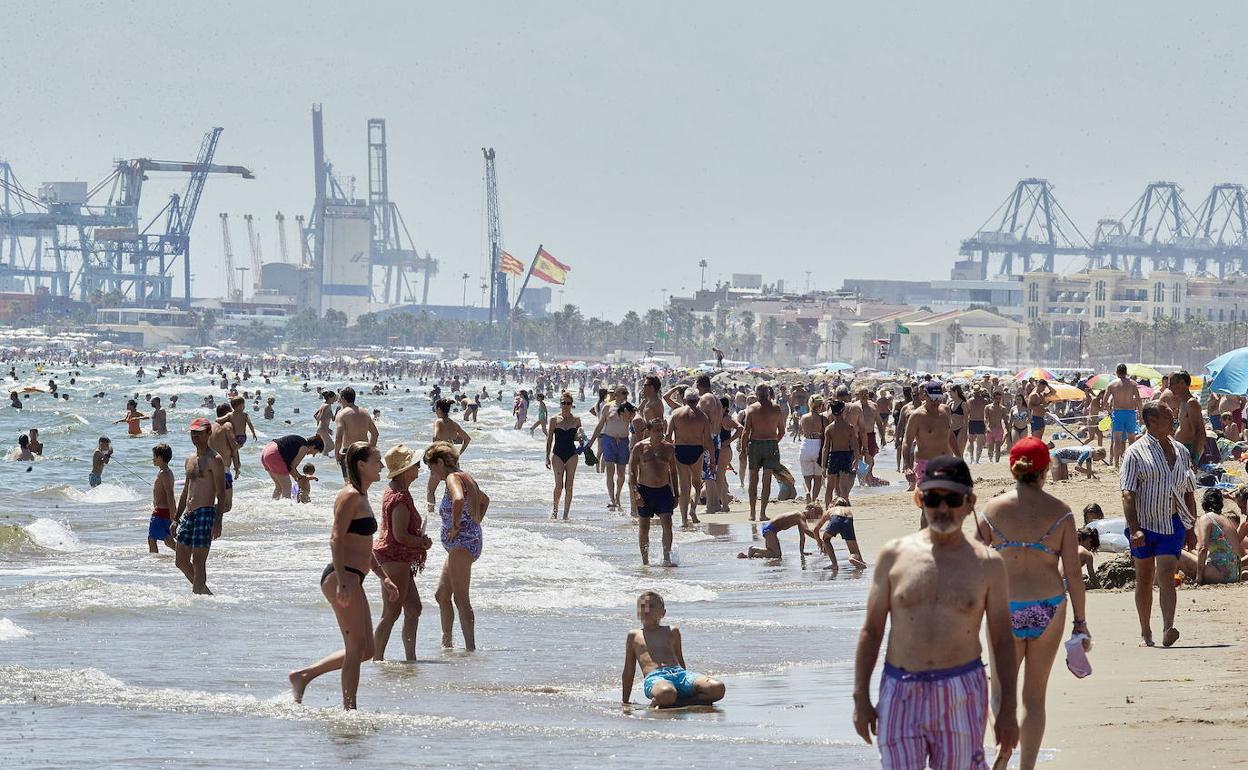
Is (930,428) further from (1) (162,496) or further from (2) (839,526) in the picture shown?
(1) (162,496)

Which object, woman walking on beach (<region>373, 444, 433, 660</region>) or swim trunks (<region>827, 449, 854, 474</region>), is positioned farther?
swim trunks (<region>827, 449, 854, 474</region>)

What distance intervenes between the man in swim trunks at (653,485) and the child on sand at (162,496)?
11.1ft

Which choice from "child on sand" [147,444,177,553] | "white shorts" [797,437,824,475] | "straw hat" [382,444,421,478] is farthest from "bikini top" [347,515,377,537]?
"white shorts" [797,437,824,475]

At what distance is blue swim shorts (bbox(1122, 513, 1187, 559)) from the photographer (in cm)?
780

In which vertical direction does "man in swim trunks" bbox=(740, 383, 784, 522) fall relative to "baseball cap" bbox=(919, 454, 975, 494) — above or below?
below

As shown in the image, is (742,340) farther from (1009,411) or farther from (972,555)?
(972,555)

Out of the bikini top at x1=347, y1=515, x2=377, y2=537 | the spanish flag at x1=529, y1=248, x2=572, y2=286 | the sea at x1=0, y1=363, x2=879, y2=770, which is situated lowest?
the sea at x1=0, y1=363, x2=879, y2=770

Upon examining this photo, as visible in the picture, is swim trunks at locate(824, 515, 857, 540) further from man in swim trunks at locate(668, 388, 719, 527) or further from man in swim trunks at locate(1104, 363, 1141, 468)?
man in swim trunks at locate(1104, 363, 1141, 468)

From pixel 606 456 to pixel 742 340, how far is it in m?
158

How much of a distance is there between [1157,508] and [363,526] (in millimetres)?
3514

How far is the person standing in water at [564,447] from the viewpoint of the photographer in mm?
16500

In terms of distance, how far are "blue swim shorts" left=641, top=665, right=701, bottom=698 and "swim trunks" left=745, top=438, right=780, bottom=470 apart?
8238 millimetres

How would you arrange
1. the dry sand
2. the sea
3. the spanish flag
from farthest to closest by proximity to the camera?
1. the spanish flag
2. the sea
3. the dry sand

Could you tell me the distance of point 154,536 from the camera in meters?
13.1
